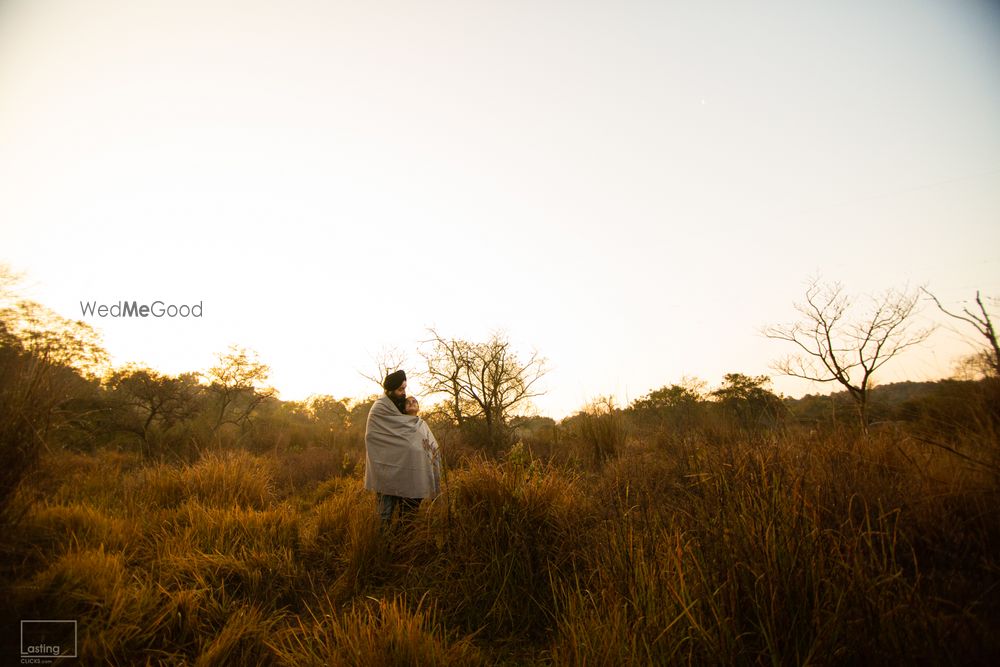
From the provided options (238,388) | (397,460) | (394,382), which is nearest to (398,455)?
(397,460)

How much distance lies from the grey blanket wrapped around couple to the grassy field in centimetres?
42

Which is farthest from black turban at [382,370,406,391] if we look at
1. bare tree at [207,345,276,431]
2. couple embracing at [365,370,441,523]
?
Result: bare tree at [207,345,276,431]

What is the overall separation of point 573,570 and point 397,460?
8.30 ft

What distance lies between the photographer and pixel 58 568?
2.79 meters

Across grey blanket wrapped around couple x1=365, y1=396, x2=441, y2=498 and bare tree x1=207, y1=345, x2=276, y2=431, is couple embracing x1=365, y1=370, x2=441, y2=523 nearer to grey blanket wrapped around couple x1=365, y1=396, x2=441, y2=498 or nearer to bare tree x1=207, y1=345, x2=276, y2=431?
grey blanket wrapped around couple x1=365, y1=396, x2=441, y2=498

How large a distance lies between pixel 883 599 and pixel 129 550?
597 centimetres

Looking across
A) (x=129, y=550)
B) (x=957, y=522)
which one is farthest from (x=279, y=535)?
(x=957, y=522)

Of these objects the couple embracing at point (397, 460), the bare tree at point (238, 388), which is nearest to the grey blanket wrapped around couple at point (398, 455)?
the couple embracing at point (397, 460)

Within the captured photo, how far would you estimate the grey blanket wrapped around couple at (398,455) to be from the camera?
4570mm

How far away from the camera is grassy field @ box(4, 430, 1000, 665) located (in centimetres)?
153

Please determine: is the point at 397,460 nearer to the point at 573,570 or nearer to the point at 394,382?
the point at 394,382

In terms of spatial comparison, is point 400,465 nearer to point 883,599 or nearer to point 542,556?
point 542,556

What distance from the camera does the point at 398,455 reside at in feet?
15.3

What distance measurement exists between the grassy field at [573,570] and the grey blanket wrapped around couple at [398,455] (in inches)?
16.4
